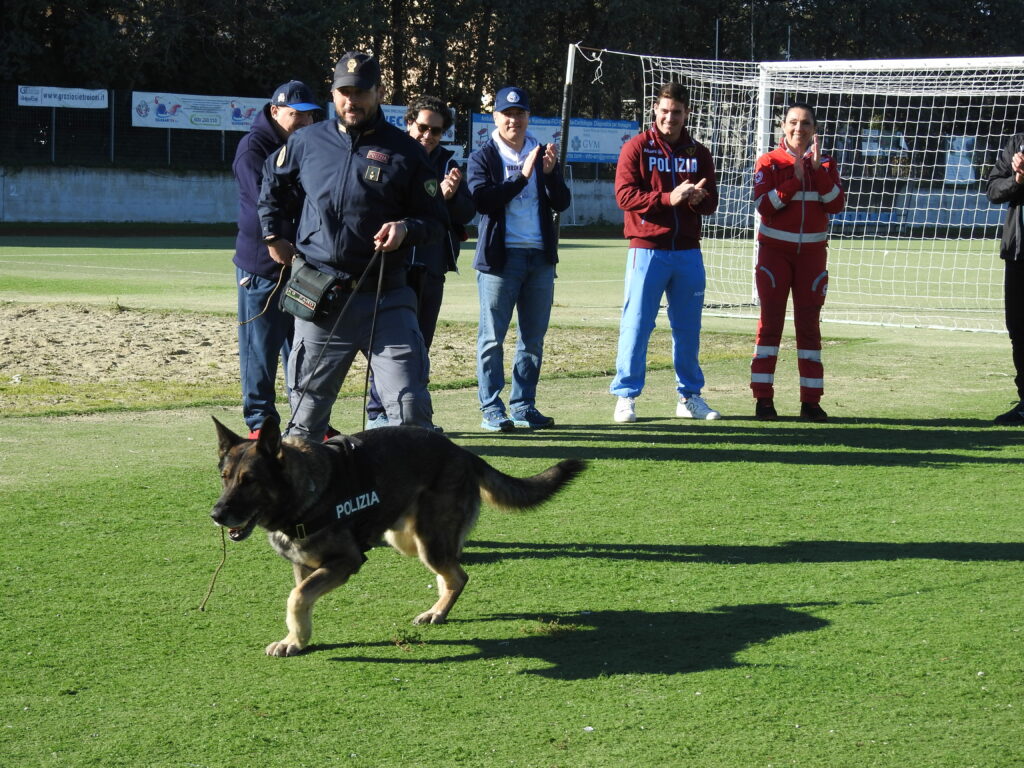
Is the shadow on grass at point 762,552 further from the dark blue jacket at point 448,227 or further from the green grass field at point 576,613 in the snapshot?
the dark blue jacket at point 448,227

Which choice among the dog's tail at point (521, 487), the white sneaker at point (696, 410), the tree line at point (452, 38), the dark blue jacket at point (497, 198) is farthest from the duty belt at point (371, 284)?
the tree line at point (452, 38)

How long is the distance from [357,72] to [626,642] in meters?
2.62

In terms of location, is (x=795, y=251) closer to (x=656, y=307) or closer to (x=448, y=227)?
(x=656, y=307)

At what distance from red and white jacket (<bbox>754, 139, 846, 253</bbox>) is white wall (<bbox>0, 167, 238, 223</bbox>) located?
1259 inches

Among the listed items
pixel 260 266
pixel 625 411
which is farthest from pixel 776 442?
pixel 260 266

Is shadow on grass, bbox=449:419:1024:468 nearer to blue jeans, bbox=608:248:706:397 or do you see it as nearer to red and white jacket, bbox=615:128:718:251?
blue jeans, bbox=608:248:706:397

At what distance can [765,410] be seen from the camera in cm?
965

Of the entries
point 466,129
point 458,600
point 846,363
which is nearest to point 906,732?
point 458,600

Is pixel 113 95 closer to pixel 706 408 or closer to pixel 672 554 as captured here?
pixel 706 408

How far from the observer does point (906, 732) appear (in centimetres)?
379

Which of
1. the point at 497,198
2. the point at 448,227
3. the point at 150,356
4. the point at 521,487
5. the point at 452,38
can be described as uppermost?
the point at 452,38

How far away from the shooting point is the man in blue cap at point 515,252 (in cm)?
888

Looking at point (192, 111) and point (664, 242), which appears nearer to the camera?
point (664, 242)

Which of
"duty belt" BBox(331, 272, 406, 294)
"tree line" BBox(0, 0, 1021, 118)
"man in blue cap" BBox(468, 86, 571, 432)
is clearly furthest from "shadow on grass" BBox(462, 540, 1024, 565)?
"tree line" BBox(0, 0, 1021, 118)
